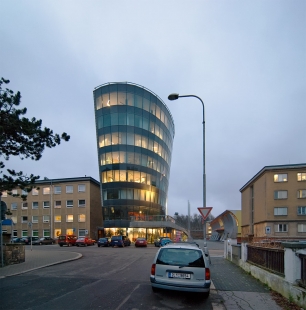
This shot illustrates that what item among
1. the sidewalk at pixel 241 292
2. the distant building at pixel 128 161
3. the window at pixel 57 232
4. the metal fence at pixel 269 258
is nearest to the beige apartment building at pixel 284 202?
the distant building at pixel 128 161

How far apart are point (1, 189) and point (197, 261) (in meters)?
9.45

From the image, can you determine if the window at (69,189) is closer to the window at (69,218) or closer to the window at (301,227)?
the window at (69,218)

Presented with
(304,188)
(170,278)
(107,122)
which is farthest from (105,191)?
(170,278)

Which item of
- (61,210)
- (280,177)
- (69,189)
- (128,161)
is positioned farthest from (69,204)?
(280,177)

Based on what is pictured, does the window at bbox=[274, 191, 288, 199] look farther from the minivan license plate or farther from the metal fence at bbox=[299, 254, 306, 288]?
the minivan license plate

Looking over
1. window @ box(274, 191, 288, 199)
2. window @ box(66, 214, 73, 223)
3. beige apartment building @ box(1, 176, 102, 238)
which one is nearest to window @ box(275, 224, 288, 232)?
window @ box(274, 191, 288, 199)

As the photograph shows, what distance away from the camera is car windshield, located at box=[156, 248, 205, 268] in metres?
7.61

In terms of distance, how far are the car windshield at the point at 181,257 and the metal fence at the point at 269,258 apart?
2535 millimetres

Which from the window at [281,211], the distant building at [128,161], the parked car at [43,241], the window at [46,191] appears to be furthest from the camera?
the window at [46,191]

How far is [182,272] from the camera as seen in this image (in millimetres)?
7480

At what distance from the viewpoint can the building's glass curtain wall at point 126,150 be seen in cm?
5225

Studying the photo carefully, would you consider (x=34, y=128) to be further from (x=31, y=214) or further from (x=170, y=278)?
(x=31, y=214)

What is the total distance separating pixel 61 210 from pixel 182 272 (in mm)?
50483

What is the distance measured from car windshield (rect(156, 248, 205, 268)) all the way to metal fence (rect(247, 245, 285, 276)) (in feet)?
8.32
